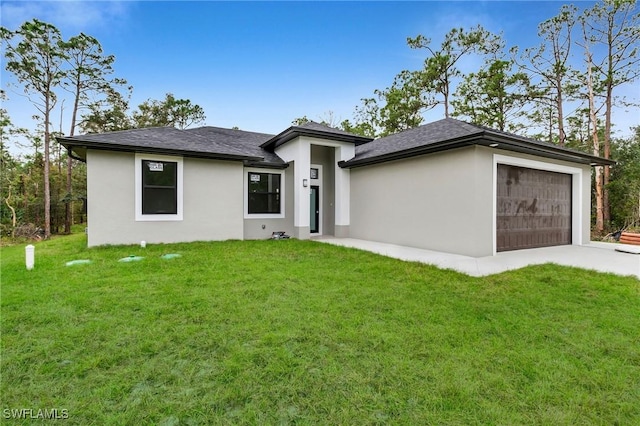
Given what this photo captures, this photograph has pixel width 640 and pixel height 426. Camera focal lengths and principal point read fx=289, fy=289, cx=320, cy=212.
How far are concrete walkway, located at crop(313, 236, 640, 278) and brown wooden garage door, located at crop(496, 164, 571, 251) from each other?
0.43m

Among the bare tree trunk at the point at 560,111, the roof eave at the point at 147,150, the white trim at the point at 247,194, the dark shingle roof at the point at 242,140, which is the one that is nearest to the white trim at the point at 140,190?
the roof eave at the point at 147,150

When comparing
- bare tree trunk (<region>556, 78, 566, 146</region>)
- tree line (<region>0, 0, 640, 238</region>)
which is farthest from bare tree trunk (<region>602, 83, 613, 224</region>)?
bare tree trunk (<region>556, 78, 566, 146</region>)

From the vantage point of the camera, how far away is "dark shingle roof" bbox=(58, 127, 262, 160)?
7904 mm

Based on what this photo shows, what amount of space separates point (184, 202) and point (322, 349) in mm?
7866

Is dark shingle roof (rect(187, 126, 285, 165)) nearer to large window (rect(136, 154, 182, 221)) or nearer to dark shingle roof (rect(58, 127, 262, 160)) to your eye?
dark shingle roof (rect(58, 127, 262, 160))

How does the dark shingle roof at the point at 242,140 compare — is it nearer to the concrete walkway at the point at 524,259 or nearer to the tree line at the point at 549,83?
the concrete walkway at the point at 524,259

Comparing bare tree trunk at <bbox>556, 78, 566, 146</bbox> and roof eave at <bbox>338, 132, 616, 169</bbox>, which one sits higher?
bare tree trunk at <bbox>556, 78, 566, 146</bbox>

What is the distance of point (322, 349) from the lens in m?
2.89

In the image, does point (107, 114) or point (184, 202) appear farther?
point (107, 114)

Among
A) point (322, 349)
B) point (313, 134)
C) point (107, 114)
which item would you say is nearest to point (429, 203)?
point (313, 134)

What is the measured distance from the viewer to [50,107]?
14883 mm

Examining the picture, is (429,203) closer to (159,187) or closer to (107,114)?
(159,187)

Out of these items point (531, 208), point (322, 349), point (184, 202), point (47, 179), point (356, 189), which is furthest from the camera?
point (47, 179)

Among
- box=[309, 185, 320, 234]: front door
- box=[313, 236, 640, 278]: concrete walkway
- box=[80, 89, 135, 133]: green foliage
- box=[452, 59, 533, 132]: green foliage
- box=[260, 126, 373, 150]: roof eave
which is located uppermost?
box=[452, 59, 533, 132]: green foliage
